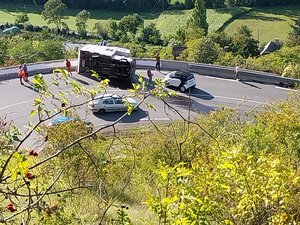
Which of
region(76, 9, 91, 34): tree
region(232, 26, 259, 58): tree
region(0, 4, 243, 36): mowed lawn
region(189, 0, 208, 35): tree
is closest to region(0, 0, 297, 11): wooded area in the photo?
region(0, 4, 243, 36): mowed lawn

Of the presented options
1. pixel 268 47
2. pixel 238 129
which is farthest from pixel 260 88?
pixel 268 47

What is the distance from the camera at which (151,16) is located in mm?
70062

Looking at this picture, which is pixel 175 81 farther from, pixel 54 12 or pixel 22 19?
pixel 22 19

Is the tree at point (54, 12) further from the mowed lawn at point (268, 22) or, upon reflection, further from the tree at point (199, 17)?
the mowed lawn at point (268, 22)

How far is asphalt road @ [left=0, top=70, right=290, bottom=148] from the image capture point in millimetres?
25125

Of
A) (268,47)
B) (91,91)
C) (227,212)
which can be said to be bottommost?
(268,47)

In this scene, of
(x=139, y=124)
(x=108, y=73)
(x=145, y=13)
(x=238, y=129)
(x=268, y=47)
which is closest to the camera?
(x=238, y=129)

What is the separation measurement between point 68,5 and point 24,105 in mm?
47708

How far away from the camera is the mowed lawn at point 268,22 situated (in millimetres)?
63500

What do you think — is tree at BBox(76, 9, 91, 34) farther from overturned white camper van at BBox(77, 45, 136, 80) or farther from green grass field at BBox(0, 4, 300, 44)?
overturned white camper van at BBox(77, 45, 136, 80)

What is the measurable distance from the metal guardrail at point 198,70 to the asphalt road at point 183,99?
0.53 meters

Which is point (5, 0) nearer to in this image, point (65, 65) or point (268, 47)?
point (268, 47)

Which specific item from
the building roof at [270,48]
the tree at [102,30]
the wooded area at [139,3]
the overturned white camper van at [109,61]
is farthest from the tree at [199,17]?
the overturned white camper van at [109,61]

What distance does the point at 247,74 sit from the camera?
3095 centimetres
